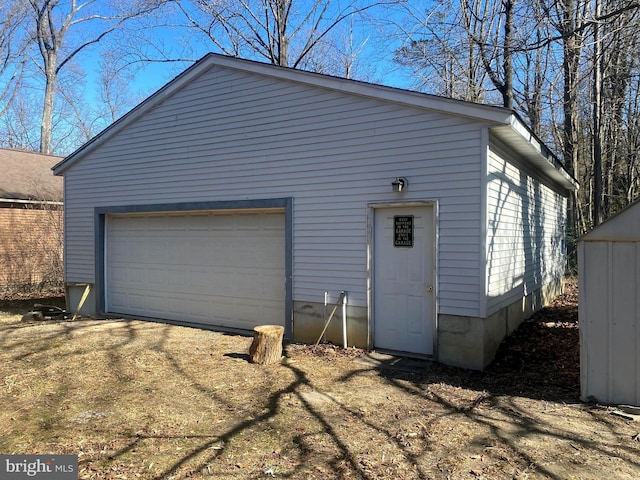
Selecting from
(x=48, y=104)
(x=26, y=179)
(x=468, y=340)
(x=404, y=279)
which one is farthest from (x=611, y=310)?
(x=48, y=104)

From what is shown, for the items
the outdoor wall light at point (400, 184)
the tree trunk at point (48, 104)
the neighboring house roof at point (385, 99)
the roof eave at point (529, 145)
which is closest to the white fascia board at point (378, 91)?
the neighboring house roof at point (385, 99)

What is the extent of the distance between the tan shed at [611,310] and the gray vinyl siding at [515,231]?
1.45m

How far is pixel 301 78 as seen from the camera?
24.3 feet

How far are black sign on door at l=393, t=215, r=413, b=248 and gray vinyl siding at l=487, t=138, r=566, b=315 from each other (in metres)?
1.06

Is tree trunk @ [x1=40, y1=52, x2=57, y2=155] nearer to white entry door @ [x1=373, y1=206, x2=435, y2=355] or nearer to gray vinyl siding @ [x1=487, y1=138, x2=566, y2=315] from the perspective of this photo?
white entry door @ [x1=373, y1=206, x2=435, y2=355]

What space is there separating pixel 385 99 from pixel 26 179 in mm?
14023

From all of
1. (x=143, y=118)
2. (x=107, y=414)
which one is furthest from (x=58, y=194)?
(x=107, y=414)

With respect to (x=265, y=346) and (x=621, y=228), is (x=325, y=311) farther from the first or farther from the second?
(x=621, y=228)

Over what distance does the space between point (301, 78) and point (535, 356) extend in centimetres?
549

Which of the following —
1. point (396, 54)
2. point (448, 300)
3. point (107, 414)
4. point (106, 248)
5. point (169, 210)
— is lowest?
point (107, 414)

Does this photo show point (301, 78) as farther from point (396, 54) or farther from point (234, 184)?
point (396, 54)

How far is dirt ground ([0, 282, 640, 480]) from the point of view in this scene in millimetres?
3484

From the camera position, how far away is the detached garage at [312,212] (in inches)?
246

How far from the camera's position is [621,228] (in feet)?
15.3
